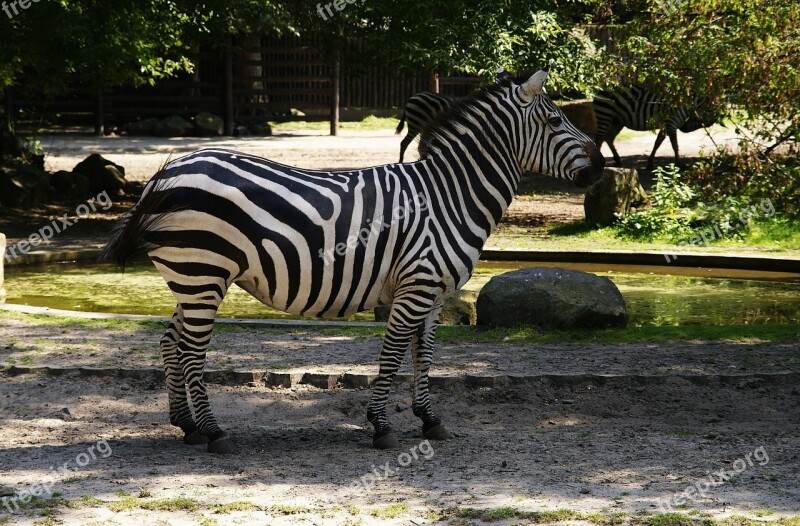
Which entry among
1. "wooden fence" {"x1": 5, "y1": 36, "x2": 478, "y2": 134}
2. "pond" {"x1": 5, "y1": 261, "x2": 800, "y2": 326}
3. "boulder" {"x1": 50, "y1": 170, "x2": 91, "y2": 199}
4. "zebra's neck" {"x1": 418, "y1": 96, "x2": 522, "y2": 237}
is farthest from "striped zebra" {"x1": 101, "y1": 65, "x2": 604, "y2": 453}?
"wooden fence" {"x1": 5, "y1": 36, "x2": 478, "y2": 134}

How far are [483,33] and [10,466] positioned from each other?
9946 millimetres

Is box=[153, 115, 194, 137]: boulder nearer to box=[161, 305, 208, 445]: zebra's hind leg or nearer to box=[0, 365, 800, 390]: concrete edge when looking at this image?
box=[0, 365, 800, 390]: concrete edge

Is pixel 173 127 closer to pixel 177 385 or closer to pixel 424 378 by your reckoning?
pixel 177 385

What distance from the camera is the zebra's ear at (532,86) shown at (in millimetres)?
6066

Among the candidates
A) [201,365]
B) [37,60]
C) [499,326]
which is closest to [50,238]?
[37,60]

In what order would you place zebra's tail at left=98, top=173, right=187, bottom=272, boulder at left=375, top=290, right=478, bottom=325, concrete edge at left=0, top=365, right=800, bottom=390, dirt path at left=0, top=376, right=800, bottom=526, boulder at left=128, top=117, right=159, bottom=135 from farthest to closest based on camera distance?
1. boulder at left=128, top=117, right=159, bottom=135
2. boulder at left=375, top=290, right=478, bottom=325
3. concrete edge at left=0, top=365, right=800, bottom=390
4. zebra's tail at left=98, top=173, right=187, bottom=272
5. dirt path at left=0, top=376, right=800, bottom=526

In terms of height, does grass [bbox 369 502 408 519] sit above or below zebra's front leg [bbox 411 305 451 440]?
below

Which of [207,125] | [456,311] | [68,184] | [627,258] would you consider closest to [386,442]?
[456,311]

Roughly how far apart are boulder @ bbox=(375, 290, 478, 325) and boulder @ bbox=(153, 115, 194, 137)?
18.3 m

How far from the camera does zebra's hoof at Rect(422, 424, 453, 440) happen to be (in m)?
6.05

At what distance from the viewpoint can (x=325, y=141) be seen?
2491 centimetres

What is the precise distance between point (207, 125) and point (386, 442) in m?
21.8

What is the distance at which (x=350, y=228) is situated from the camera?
5.77 m

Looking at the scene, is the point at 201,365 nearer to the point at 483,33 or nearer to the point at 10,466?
the point at 10,466
